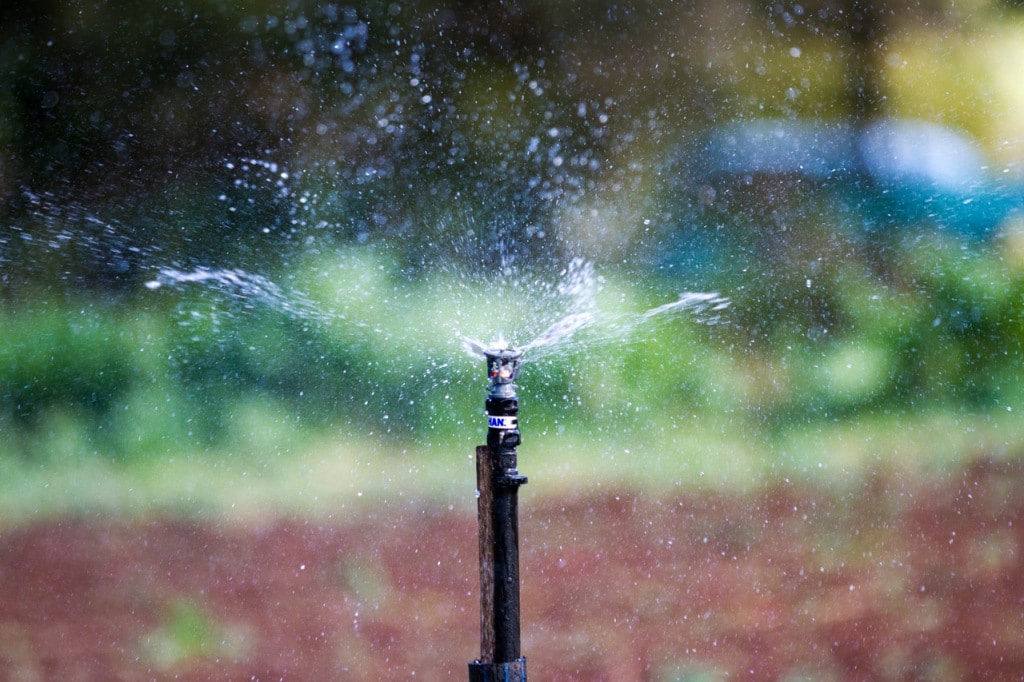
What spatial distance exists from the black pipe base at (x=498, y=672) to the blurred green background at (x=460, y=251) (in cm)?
168

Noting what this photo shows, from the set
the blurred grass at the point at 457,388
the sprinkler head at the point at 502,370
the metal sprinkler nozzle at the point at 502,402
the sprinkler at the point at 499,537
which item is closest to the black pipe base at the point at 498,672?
the sprinkler at the point at 499,537

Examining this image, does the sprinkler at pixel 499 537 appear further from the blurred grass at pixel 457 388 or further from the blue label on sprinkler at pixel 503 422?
the blurred grass at pixel 457 388

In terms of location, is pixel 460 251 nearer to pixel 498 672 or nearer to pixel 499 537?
pixel 499 537

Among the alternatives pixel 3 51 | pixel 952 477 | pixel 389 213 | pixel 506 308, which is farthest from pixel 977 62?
pixel 3 51

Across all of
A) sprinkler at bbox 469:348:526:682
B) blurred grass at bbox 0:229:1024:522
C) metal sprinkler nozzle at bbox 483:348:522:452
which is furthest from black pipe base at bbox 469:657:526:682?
blurred grass at bbox 0:229:1024:522

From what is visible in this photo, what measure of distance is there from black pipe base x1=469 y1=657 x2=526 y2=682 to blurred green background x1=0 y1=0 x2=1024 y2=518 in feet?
5.50

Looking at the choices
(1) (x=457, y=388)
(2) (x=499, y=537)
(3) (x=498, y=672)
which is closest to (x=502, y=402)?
(2) (x=499, y=537)

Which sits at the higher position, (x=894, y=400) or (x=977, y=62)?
(x=977, y=62)

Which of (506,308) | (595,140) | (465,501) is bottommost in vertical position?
(465,501)

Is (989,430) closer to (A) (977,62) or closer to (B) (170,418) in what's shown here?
(A) (977,62)

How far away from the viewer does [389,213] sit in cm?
497

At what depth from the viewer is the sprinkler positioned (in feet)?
11.5

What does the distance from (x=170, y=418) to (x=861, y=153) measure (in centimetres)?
350

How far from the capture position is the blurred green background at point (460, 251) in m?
4.85
